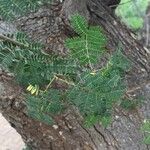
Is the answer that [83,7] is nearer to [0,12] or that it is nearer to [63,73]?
[63,73]

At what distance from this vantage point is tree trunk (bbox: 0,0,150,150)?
1552 mm

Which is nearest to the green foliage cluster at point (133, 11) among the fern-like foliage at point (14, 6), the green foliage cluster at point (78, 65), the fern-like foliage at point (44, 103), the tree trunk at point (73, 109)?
the tree trunk at point (73, 109)

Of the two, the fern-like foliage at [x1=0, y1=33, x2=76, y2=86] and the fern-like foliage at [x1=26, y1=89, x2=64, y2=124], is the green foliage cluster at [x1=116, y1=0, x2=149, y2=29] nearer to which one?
the fern-like foliage at [x1=26, y1=89, x2=64, y2=124]

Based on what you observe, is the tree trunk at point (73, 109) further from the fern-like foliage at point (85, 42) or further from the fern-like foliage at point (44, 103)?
the fern-like foliage at point (85, 42)

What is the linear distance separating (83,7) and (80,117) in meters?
0.41

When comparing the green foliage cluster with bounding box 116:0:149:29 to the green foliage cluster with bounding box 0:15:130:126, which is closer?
the green foliage cluster with bounding box 0:15:130:126

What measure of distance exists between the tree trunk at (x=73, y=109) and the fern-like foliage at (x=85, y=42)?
0.59 m

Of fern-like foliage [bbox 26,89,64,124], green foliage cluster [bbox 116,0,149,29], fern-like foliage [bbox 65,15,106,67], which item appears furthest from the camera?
green foliage cluster [bbox 116,0,149,29]

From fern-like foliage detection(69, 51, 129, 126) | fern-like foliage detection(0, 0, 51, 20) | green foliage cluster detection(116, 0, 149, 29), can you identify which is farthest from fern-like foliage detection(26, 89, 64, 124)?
green foliage cluster detection(116, 0, 149, 29)

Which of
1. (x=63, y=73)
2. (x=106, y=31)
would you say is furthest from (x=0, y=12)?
(x=106, y=31)

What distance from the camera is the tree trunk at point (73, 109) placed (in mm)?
1552

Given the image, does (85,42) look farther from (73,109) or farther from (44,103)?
(73,109)

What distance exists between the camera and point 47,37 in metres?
1.56

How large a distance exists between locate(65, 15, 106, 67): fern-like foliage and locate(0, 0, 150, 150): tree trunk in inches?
23.3
